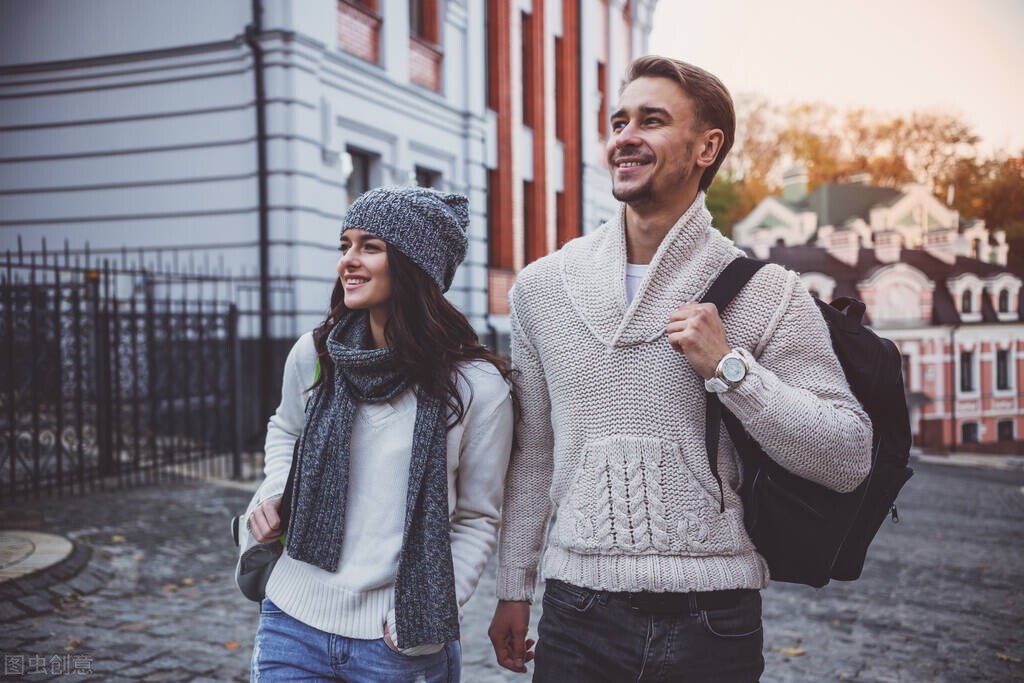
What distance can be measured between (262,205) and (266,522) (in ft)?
32.9

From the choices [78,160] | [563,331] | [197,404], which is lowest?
[197,404]

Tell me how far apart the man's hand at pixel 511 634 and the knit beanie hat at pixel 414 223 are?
2.96 feet

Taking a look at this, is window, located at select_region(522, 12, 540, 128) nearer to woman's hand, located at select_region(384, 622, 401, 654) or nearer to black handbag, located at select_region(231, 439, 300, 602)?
black handbag, located at select_region(231, 439, 300, 602)

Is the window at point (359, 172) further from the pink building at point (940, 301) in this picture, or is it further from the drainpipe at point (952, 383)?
the drainpipe at point (952, 383)

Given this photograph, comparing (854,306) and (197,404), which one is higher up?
(854,306)

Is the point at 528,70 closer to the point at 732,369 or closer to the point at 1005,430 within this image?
the point at 1005,430

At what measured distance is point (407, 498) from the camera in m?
2.32

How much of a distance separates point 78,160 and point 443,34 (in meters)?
6.15

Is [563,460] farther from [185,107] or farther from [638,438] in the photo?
[185,107]

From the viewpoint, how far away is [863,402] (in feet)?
7.19

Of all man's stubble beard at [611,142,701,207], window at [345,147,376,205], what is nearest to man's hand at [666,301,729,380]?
man's stubble beard at [611,142,701,207]

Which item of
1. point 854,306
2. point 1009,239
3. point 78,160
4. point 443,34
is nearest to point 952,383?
point 1009,239

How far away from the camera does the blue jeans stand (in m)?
2.29

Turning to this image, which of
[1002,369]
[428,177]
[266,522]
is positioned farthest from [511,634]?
[428,177]
